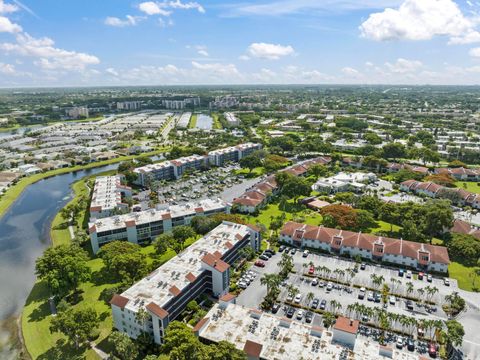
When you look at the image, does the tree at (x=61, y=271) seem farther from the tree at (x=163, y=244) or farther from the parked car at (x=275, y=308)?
the parked car at (x=275, y=308)

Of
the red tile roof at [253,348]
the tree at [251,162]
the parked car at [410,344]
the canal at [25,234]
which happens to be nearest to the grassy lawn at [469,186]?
the tree at [251,162]

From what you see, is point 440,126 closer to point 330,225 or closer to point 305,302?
point 330,225

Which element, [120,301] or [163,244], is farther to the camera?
[163,244]

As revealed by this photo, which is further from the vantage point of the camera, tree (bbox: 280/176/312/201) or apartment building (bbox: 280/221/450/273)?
tree (bbox: 280/176/312/201)

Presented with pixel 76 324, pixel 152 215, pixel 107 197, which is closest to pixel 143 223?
pixel 152 215

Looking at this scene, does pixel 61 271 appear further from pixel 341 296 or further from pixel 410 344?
pixel 410 344

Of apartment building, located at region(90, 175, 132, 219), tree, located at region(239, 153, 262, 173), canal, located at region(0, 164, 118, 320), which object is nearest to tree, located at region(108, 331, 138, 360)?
canal, located at region(0, 164, 118, 320)

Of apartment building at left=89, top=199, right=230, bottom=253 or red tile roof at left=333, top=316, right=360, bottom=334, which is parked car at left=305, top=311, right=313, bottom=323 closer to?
red tile roof at left=333, top=316, right=360, bottom=334
